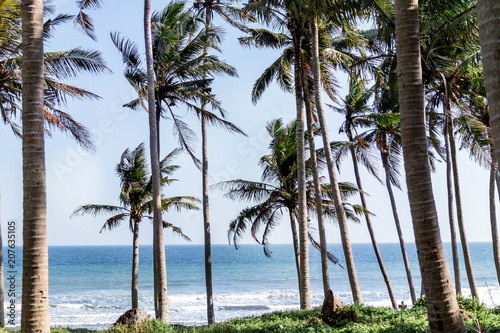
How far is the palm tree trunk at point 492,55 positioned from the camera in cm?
353

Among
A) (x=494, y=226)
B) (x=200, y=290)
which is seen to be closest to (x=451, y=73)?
(x=494, y=226)

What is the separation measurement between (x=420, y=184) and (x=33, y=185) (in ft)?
15.3

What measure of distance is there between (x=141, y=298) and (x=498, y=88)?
35478mm

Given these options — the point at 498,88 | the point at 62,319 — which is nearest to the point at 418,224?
the point at 498,88

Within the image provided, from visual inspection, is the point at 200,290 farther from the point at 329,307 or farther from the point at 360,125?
the point at 329,307

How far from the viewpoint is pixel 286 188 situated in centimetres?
1744

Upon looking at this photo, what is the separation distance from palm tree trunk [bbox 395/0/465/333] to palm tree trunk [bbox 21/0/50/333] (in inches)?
176

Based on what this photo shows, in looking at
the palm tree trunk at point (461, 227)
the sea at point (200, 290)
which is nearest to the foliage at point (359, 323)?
the palm tree trunk at point (461, 227)

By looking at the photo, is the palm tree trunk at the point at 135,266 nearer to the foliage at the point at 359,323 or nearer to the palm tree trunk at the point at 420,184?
the foliage at the point at 359,323

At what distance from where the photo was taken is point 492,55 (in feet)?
11.7

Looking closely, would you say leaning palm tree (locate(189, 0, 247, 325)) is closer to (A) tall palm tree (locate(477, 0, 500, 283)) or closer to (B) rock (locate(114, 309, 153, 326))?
(B) rock (locate(114, 309, 153, 326))

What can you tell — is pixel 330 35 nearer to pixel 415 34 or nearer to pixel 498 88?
pixel 415 34

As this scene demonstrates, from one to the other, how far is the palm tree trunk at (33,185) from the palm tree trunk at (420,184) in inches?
176

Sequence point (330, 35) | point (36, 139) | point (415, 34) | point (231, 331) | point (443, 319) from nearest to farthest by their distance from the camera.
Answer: point (443, 319), point (415, 34), point (36, 139), point (231, 331), point (330, 35)
